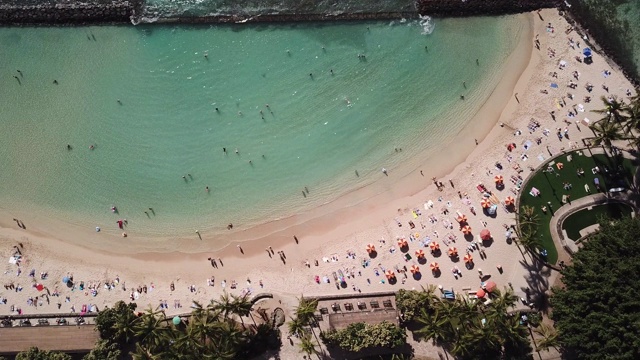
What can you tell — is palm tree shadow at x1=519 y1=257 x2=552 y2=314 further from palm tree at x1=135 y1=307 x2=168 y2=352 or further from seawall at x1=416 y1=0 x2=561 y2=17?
palm tree at x1=135 y1=307 x2=168 y2=352

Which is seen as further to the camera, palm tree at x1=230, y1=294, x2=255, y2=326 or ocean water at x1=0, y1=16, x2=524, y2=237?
ocean water at x1=0, y1=16, x2=524, y2=237

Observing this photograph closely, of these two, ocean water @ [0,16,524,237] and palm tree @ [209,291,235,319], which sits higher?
ocean water @ [0,16,524,237]

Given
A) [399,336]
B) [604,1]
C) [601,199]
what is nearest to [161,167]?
[399,336]

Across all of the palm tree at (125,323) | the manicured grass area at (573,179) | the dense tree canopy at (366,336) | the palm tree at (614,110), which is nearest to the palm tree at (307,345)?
the dense tree canopy at (366,336)

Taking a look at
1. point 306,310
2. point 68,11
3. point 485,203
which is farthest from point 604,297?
point 68,11

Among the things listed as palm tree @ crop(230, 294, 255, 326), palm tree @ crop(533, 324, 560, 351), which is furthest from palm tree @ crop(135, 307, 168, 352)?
palm tree @ crop(533, 324, 560, 351)
